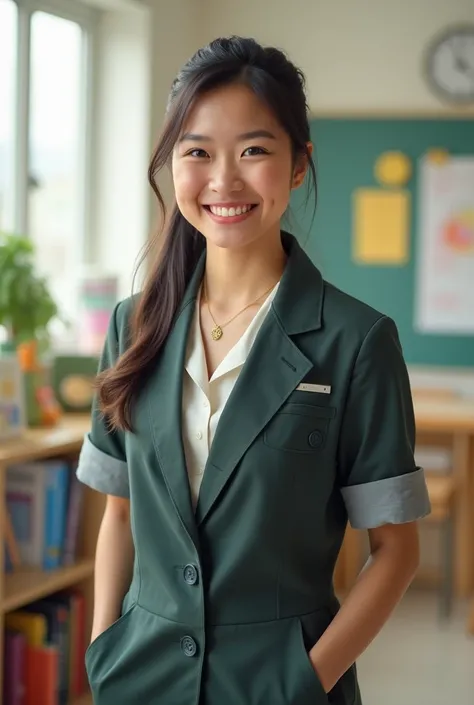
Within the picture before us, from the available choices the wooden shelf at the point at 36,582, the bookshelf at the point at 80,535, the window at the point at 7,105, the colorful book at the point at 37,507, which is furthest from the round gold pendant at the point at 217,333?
the window at the point at 7,105

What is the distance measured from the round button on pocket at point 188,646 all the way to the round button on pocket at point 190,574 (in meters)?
0.07

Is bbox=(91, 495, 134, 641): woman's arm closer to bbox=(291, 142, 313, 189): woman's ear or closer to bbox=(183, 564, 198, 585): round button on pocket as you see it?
bbox=(183, 564, 198, 585): round button on pocket

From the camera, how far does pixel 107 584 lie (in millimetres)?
1486

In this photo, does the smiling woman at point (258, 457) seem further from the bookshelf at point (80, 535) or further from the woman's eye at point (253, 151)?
the bookshelf at point (80, 535)

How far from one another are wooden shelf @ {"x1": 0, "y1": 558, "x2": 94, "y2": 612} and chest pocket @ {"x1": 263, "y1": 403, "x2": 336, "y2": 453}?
1626mm

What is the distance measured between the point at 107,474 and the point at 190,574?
0.85 feet

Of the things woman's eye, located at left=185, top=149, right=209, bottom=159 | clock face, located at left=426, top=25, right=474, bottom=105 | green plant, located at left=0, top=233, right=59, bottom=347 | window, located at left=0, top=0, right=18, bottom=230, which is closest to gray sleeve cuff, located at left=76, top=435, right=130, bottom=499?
woman's eye, located at left=185, top=149, right=209, bottom=159

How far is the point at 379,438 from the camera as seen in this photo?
127 centimetres

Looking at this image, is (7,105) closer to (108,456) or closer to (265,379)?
(108,456)

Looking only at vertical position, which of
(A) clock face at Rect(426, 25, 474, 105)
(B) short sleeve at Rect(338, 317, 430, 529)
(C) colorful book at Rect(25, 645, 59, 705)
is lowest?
(C) colorful book at Rect(25, 645, 59, 705)

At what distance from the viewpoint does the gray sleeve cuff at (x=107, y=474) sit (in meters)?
1.50

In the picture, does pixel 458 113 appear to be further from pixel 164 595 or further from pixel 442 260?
pixel 164 595

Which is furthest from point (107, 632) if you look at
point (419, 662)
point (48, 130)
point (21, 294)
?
point (48, 130)

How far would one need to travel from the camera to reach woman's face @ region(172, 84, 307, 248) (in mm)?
1274
